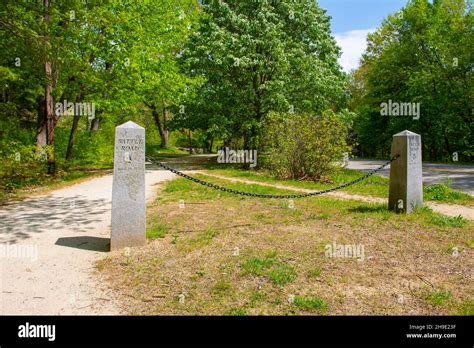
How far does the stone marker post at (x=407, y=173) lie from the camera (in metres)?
7.94

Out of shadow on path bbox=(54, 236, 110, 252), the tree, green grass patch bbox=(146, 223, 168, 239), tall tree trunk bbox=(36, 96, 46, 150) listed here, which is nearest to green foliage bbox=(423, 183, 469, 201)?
green grass patch bbox=(146, 223, 168, 239)

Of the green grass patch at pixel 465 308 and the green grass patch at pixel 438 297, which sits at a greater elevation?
the green grass patch at pixel 438 297

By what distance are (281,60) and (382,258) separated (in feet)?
51.1

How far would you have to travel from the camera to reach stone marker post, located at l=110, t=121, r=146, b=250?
19.5ft

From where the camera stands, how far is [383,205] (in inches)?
357

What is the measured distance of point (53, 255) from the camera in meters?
5.88

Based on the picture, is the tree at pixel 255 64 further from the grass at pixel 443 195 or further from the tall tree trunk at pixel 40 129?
the grass at pixel 443 195

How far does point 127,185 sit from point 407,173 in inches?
237

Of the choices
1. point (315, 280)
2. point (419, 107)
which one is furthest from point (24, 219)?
point (419, 107)

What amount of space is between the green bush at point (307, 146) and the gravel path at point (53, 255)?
25.1ft

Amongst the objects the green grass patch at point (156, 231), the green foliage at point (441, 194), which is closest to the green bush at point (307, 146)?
the green foliage at point (441, 194)

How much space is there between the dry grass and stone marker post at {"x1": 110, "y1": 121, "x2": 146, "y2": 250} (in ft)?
1.24
